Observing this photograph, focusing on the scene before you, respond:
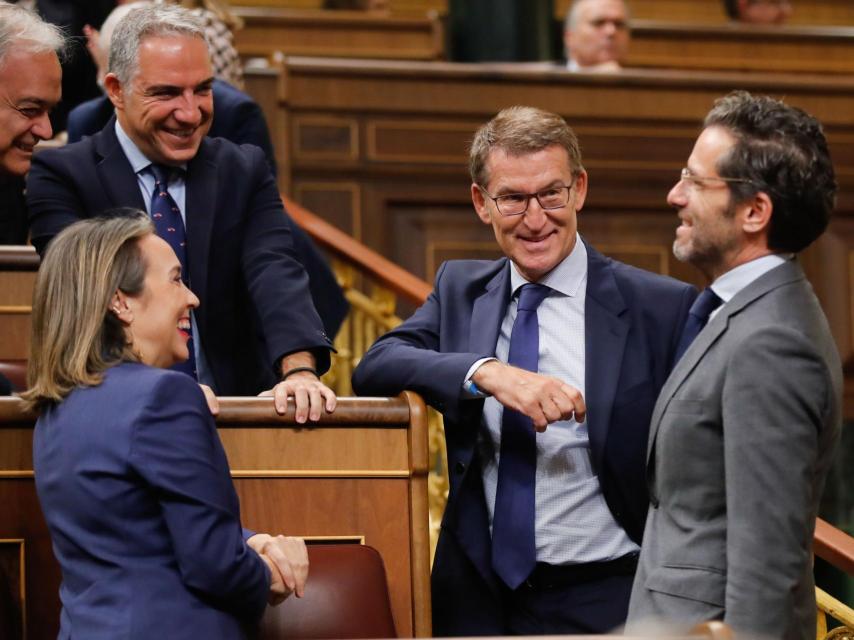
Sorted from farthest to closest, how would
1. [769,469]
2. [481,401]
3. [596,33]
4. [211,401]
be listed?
[596,33] < [481,401] < [211,401] < [769,469]

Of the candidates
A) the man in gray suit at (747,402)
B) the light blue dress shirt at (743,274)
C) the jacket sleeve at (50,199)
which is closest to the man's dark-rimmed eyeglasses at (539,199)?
the man in gray suit at (747,402)

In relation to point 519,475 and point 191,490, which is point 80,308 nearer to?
point 191,490

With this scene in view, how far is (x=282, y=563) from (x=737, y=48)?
18.5ft

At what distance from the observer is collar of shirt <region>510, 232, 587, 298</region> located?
2688 millimetres

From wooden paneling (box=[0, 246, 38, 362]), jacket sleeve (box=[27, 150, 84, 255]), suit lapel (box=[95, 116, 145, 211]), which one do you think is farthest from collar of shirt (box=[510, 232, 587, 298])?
wooden paneling (box=[0, 246, 38, 362])

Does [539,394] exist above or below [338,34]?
below

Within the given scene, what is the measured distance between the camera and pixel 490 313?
2.71 m

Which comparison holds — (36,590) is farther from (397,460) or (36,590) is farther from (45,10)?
(45,10)

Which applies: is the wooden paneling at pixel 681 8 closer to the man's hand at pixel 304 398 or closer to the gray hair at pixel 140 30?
the gray hair at pixel 140 30

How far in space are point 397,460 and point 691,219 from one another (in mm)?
774

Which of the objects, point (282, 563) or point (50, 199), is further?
point (50, 199)

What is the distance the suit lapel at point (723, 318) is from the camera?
220cm

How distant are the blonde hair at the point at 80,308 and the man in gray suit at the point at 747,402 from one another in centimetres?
88

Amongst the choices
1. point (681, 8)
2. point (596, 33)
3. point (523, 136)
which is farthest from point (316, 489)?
point (681, 8)
